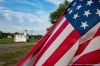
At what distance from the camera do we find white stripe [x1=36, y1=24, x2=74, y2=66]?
8.30ft

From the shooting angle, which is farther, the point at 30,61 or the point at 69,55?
the point at 30,61

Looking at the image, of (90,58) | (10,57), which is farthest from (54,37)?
(10,57)

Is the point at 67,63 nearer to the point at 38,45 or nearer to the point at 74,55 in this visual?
the point at 74,55

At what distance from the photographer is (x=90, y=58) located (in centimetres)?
245

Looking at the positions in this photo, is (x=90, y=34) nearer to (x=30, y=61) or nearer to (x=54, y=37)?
(x=54, y=37)

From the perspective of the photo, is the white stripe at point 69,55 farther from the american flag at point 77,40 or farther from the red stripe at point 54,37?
the red stripe at point 54,37

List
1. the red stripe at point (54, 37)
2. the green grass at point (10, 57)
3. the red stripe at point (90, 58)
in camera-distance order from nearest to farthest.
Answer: the red stripe at point (90, 58)
the red stripe at point (54, 37)
the green grass at point (10, 57)

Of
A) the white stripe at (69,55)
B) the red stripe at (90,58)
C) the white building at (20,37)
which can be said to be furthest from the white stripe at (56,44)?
the white building at (20,37)

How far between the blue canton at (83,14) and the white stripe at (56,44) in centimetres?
6

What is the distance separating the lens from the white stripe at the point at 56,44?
8.30 feet

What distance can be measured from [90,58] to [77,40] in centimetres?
19

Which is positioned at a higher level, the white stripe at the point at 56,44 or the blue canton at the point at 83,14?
the blue canton at the point at 83,14

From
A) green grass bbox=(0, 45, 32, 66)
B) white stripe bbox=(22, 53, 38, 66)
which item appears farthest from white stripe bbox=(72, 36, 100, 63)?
green grass bbox=(0, 45, 32, 66)

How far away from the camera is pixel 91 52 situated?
2.45 m
